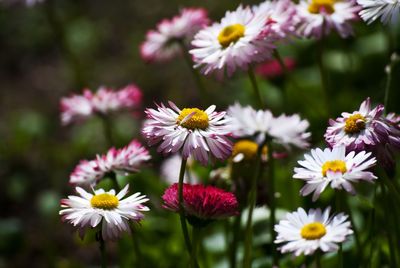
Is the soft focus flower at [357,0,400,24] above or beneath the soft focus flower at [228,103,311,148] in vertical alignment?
above

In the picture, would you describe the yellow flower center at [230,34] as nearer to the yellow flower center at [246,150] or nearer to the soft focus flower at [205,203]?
the yellow flower center at [246,150]

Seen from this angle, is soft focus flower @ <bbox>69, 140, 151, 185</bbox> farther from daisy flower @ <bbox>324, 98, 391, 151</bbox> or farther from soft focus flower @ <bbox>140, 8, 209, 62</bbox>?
soft focus flower @ <bbox>140, 8, 209, 62</bbox>

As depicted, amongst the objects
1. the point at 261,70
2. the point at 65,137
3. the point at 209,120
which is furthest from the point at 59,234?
the point at 209,120

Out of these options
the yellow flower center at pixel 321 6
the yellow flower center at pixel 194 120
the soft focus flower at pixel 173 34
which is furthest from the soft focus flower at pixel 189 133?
the soft focus flower at pixel 173 34

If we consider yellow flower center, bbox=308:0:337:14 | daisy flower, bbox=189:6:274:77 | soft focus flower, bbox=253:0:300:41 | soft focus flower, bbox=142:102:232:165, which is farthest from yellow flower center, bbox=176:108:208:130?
yellow flower center, bbox=308:0:337:14

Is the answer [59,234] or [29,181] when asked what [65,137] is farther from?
[59,234]

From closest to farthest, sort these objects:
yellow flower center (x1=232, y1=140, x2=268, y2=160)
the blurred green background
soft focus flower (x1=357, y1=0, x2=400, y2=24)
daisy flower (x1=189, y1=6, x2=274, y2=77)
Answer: soft focus flower (x1=357, y1=0, x2=400, y2=24)
daisy flower (x1=189, y1=6, x2=274, y2=77)
yellow flower center (x1=232, y1=140, x2=268, y2=160)
the blurred green background

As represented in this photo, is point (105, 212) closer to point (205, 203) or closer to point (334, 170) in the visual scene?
point (205, 203)
